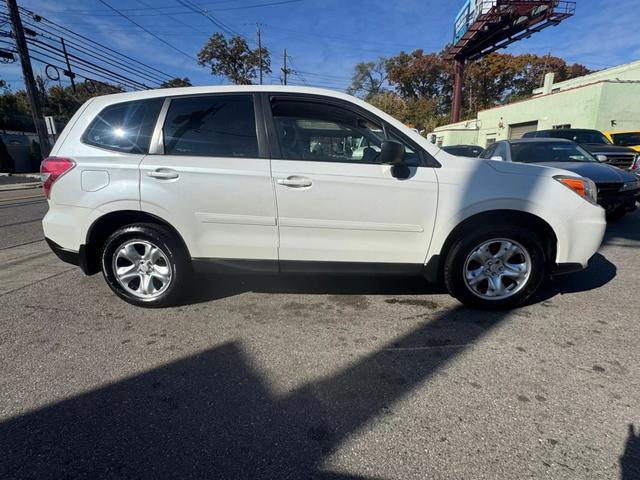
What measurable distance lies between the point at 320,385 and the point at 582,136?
35.9 ft

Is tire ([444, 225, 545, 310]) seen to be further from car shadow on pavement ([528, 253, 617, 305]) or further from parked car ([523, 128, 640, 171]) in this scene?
parked car ([523, 128, 640, 171])

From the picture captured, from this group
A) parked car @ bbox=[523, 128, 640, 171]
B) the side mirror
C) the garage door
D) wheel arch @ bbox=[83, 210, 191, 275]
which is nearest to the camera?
the side mirror

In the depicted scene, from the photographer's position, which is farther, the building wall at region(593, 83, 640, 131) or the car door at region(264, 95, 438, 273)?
the building wall at region(593, 83, 640, 131)

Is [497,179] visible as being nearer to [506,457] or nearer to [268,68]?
[506,457]

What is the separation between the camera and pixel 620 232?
19.0ft

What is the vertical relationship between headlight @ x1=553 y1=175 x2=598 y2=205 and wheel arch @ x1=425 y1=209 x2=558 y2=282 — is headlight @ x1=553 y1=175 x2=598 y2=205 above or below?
above

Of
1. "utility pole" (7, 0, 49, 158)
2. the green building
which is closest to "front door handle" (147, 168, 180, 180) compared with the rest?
the green building

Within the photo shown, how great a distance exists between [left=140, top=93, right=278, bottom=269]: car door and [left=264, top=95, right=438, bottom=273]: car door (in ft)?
0.51

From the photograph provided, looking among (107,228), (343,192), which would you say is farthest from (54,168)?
(343,192)

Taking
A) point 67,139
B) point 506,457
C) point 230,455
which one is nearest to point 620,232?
point 506,457

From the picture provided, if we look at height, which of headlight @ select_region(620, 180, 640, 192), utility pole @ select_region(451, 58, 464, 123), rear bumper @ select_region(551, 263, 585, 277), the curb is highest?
utility pole @ select_region(451, 58, 464, 123)

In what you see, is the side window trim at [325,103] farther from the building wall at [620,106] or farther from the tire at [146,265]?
the building wall at [620,106]

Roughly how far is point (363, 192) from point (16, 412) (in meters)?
2.62

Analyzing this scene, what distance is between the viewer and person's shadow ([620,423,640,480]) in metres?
1.57
